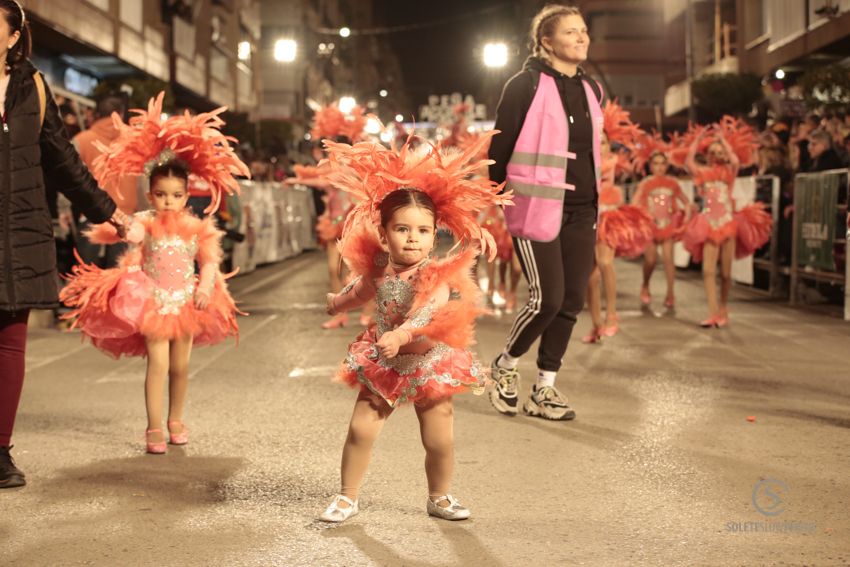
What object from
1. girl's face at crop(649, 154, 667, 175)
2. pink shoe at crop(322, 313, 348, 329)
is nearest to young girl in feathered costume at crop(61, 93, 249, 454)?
pink shoe at crop(322, 313, 348, 329)

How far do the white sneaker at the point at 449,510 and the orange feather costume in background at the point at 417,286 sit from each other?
0.43 metres

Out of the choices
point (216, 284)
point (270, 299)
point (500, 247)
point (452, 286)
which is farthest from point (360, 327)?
point (452, 286)

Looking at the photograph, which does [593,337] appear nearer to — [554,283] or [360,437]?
[554,283]

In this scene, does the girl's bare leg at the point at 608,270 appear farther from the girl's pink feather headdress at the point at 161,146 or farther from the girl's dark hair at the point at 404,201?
the girl's dark hair at the point at 404,201

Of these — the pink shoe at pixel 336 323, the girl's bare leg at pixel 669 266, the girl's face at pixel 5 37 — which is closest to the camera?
the girl's face at pixel 5 37

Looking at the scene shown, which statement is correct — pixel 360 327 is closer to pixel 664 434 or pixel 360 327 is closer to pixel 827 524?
pixel 664 434

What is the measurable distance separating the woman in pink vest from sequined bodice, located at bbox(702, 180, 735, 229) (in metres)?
5.34

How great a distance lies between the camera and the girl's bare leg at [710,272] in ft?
40.6

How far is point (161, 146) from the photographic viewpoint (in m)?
6.75

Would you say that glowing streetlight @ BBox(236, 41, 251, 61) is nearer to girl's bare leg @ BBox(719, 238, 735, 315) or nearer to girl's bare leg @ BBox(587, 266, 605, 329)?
girl's bare leg @ BBox(719, 238, 735, 315)

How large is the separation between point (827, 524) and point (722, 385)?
150 inches

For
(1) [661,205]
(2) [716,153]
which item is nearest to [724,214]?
(2) [716,153]

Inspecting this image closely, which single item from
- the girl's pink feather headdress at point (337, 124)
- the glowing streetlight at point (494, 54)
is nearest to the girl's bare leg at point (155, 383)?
the girl's pink feather headdress at point (337, 124)

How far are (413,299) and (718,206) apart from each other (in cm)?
816
